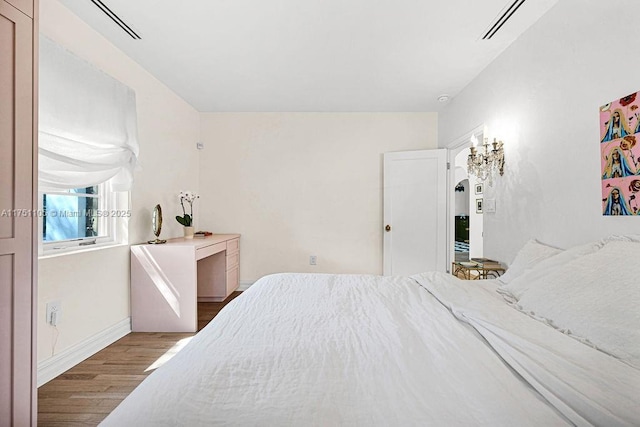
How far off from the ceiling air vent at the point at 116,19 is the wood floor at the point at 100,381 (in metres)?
2.45

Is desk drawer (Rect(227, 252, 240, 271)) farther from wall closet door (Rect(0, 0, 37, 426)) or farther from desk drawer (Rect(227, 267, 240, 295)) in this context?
wall closet door (Rect(0, 0, 37, 426))

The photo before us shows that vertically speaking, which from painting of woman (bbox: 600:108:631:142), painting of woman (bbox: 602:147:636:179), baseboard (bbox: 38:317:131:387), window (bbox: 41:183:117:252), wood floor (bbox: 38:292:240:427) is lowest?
wood floor (bbox: 38:292:240:427)

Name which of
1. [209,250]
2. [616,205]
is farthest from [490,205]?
[209,250]

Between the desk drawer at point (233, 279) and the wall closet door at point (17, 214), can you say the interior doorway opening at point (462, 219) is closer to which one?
the desk drawer at point (233, 279)

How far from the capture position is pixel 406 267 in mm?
3908

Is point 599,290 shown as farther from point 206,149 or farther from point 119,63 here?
point 206,149

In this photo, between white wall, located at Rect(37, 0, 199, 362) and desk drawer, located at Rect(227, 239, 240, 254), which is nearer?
white wall, located at Rect(37, 0, 199, 362)

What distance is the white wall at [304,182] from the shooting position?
4.09 meters

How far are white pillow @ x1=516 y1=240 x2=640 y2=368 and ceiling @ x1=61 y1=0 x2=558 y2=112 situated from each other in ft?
5.64

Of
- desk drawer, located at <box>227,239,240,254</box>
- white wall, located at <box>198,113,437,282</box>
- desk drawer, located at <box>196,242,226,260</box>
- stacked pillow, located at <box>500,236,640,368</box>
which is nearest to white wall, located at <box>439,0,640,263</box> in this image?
stacked pillow, located at <box>500,236,640,368</box>

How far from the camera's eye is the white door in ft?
12.5

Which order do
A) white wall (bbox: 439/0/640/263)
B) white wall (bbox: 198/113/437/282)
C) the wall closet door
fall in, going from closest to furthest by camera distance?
the wall closet door
white wall (bbox: 439/0/640/263)
white wall (bbox: 198/113/437/282)

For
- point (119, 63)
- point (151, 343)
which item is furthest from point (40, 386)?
point (119, 63)

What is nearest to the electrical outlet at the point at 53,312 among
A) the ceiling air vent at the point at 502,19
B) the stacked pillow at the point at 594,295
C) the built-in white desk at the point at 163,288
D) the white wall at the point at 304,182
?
the built-in white desk at the point at 163,288
